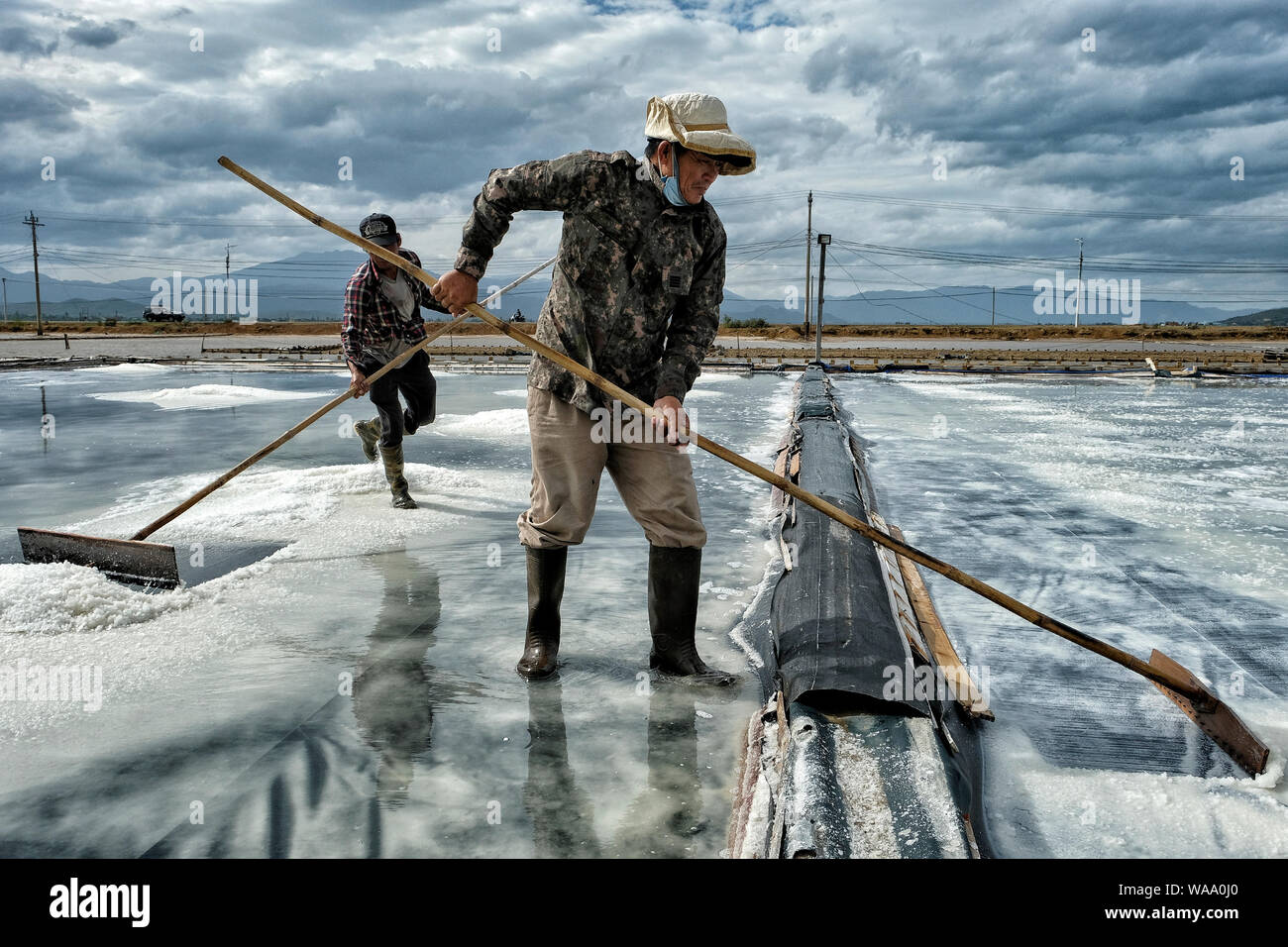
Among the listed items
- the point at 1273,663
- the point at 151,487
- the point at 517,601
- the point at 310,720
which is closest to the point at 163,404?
the point at 151,487

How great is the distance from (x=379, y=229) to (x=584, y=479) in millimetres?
2546

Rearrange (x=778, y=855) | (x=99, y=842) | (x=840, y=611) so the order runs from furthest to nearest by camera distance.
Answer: (x=840, y=611)
(x=99, y=842)
(x=778, y=855)

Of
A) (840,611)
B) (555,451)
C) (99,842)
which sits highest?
(555,451)

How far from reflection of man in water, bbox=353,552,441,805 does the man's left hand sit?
957 millimetres

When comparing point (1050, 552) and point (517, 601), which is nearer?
point (517, 601)

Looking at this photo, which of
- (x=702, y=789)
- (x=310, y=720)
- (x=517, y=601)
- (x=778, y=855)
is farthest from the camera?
(x=517, y=601)

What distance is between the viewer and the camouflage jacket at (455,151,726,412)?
2.36m

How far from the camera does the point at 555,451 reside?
8.17ft

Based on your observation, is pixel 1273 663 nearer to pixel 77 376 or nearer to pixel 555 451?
pixel 555 451

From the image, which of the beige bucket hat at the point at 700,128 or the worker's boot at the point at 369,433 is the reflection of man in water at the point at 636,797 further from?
the worker's boot at the point at 369,433

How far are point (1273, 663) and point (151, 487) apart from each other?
5.40 metres

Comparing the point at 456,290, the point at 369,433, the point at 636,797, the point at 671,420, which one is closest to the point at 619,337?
the point at 671,420

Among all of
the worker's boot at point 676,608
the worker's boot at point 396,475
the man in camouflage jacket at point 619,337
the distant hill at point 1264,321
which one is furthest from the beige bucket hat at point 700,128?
the distant hill at point 1264,321

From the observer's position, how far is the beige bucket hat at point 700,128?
2182 millimetres
